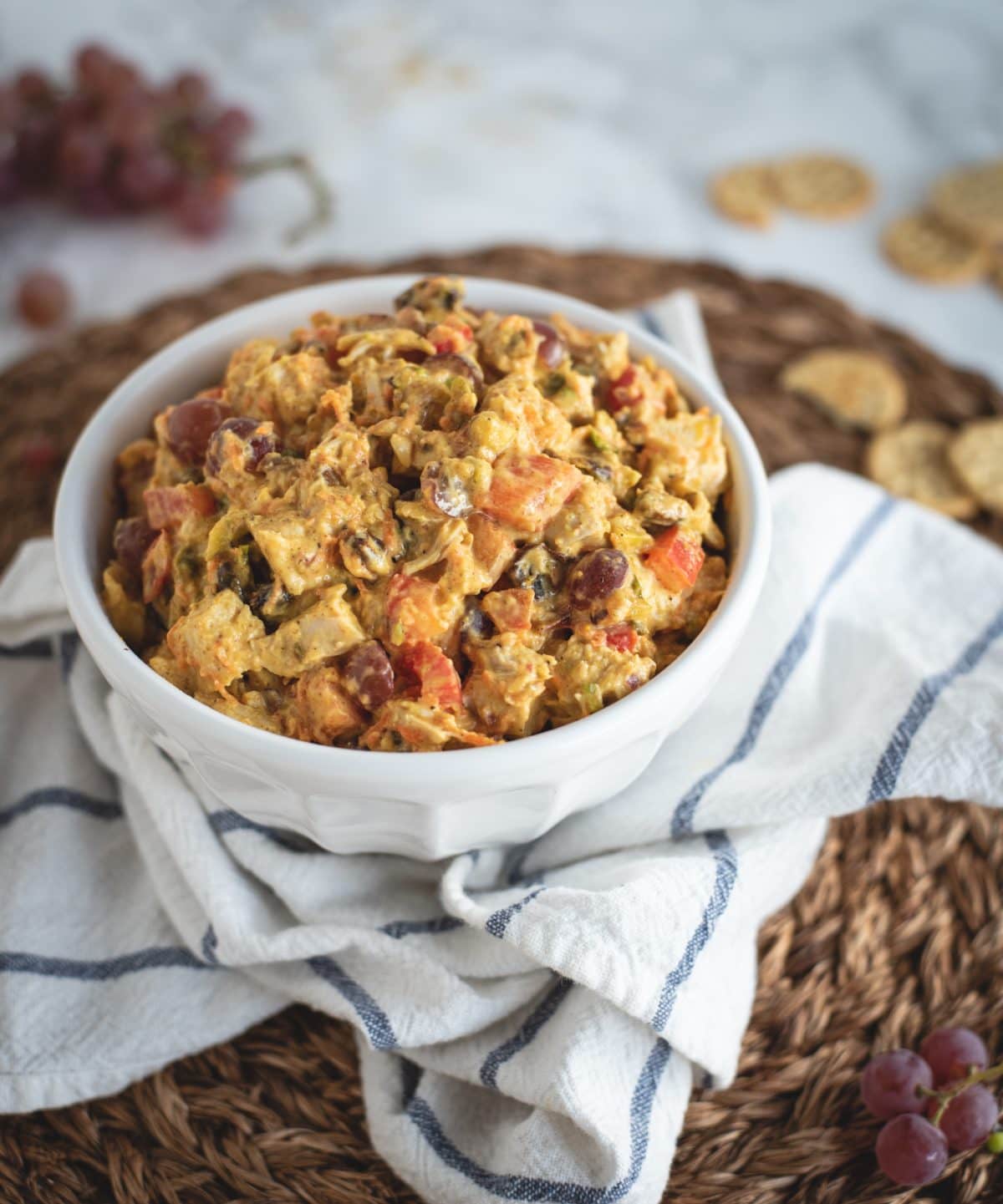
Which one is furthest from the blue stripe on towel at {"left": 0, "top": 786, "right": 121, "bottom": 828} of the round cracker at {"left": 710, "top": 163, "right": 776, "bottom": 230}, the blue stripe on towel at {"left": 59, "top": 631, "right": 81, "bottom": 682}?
the round cracker at {"left": 710, "top": 163, "right": 776, "bottom": 230}

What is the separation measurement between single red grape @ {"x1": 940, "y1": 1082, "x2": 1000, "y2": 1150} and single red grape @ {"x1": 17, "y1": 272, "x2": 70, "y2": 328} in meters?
3.12

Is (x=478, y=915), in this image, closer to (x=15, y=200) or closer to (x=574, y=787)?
(x=574, y=787)

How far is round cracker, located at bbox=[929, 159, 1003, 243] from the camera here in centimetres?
382

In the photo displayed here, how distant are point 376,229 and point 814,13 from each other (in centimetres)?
215

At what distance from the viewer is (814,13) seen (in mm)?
4949

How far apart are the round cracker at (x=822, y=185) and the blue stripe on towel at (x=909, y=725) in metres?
2.40

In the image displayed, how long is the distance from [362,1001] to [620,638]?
26.6 inches

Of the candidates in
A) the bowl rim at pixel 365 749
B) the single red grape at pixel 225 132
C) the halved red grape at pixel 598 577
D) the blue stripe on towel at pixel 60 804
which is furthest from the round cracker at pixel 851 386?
the single red grape at pixel 225 132

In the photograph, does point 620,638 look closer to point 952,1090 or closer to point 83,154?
point 952,1090

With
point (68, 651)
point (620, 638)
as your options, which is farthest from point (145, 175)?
point (620, 638)

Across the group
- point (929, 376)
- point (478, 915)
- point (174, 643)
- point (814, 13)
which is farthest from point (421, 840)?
point (814, 13)

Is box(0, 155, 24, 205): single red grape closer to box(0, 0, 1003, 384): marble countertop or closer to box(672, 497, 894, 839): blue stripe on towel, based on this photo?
box(0, 0, 1003, 384): marble countertop

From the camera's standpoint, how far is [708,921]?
5.97ft

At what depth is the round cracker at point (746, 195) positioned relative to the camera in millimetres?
4125
